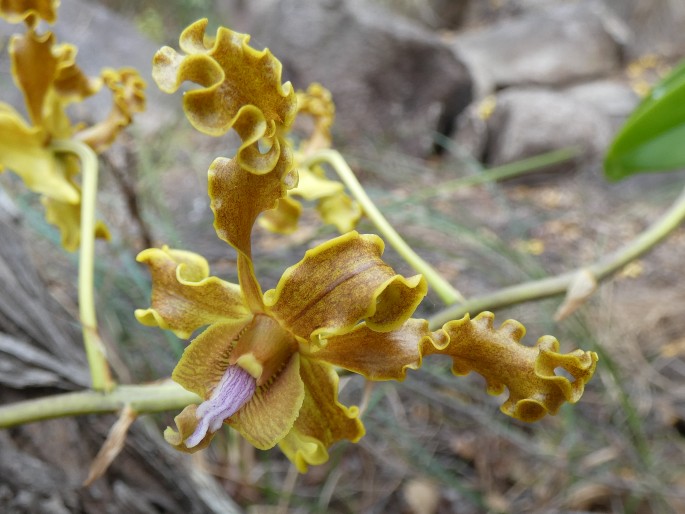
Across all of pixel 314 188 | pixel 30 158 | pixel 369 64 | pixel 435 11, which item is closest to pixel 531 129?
pixel 369 64

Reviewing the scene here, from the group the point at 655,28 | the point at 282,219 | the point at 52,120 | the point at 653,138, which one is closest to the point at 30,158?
the point at 52,120

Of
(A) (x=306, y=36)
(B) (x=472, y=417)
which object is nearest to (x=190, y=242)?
(B) (x=472, y=417)

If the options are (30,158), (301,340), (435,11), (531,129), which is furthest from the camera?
(435,11)

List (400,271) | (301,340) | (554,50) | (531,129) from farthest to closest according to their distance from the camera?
(554,50) < (531,129) < (400,271) < (301,340)

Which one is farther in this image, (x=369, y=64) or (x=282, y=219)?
(x=369, y=64)

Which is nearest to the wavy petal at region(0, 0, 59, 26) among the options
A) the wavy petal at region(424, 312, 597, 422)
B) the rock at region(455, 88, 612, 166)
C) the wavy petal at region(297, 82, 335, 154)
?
the wavy petal at region(297, 82, 335, 154)

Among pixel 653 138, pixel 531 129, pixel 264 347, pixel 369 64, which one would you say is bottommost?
pixel 531 129

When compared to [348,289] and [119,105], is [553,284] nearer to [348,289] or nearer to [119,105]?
[348,289]

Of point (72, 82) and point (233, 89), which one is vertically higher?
point (233, 89)
